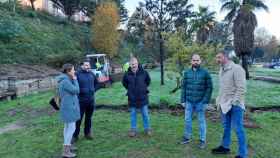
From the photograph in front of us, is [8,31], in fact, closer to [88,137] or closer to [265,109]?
[88,137]

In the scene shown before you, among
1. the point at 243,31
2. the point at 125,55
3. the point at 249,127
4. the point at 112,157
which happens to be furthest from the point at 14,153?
the point at 125,55

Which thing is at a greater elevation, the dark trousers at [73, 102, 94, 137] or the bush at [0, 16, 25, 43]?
the bush at [0, 16, 25, 43]

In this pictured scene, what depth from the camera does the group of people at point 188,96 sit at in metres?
4.46

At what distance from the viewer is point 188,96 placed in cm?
530

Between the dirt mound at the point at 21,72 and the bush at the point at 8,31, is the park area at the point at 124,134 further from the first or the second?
the bush at the point at 8,31

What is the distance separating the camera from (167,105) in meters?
9.30

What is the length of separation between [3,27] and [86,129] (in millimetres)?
17086

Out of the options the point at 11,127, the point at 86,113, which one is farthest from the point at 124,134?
the point at 11,127

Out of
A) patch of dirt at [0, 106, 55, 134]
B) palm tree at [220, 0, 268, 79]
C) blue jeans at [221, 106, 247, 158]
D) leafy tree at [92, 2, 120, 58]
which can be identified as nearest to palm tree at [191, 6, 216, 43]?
leafy tree at [92, 2, 120, 58]

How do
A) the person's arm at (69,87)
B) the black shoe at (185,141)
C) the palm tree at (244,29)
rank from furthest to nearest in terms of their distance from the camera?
the palm tree at (244,29), the black shoe at (185,141), the person's arm at (69,87)

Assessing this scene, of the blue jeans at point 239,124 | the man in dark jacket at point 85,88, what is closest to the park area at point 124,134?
the blue jeans at point 239,124

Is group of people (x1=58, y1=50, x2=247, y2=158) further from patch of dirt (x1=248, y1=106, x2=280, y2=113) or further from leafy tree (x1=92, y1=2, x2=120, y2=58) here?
leafy tree (x1=92, y1=2, x2=120, y2=58)

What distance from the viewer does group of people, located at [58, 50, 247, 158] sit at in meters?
4.46

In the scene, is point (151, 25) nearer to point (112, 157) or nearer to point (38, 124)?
point (38, 124)
